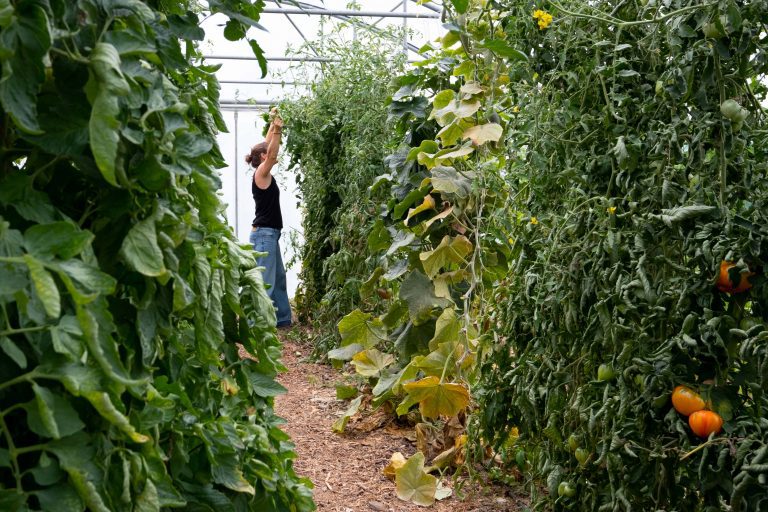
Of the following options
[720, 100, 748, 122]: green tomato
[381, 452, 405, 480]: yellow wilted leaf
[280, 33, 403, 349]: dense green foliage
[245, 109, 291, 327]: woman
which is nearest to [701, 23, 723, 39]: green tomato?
[720, 100, 748, 122]: green tomato

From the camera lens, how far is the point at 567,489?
6.82 ft

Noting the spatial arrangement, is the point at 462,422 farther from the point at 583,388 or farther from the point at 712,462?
the point at 712,462

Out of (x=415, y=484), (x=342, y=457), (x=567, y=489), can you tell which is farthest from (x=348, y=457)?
(x=567, y=489)

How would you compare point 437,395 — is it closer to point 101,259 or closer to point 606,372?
point 606,372

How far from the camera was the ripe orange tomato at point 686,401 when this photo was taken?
1643 mm

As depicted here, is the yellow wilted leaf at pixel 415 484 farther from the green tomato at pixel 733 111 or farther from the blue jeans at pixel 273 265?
the blue jeans at pixel 273 265

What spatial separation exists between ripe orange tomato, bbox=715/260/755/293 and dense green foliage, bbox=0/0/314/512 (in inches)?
39.2

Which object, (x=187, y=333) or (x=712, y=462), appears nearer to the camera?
(x=187, y=333)

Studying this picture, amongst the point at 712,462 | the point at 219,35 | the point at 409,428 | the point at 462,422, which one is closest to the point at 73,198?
the point at 712,462

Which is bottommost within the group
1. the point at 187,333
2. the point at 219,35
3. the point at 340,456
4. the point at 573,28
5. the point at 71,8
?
the point at 340,456

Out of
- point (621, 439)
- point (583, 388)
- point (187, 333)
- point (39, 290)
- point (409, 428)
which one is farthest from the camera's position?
point (409, 428)

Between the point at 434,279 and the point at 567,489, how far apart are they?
1.18 metres

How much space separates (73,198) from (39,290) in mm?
274

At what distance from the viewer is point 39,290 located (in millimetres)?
678
